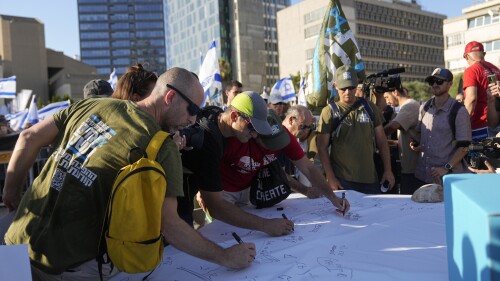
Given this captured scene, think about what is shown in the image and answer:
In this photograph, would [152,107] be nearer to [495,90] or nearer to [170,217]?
[170,217]

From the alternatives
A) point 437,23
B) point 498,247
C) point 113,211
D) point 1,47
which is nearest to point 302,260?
point 113,211

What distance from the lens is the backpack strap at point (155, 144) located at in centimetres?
173

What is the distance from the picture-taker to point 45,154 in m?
7.17

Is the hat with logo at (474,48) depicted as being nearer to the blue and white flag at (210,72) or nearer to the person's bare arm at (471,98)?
the person's bare arm at (471,98)

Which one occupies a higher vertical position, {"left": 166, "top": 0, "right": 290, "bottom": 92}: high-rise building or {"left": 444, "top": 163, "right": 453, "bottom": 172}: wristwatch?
{"left": 166, "top": 0, "right": 290, "bottom": 92}: high-rise building

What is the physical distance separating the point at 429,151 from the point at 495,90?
2.50ft

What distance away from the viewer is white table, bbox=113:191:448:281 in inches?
71.1

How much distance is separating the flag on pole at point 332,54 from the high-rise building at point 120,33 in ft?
469

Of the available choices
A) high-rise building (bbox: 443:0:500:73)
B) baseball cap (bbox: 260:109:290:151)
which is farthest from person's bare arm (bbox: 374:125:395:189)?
high-rise building (bbox: 443:0:500:73)

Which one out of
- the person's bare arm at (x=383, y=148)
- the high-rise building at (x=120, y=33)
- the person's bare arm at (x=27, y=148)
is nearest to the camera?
the person's bare arm at (x=27, y=148)

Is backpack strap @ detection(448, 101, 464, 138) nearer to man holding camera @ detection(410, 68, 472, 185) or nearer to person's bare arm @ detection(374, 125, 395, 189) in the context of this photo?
man holding camera @ detection(410, 68, 472, 185)

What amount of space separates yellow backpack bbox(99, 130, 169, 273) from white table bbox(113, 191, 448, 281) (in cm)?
37

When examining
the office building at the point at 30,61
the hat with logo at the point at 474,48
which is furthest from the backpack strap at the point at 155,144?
the office building at the point at 30,61

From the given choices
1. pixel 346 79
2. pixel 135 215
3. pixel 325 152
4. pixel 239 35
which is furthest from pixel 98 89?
pixel 239 35
